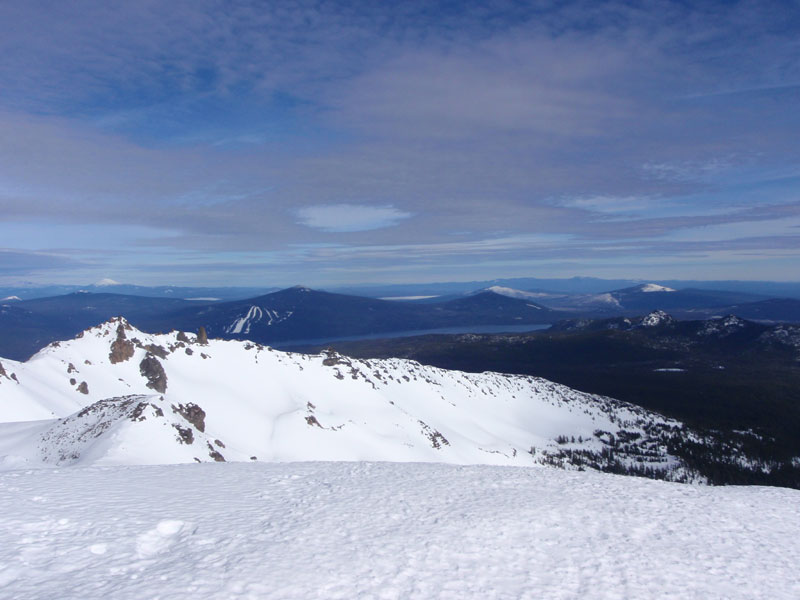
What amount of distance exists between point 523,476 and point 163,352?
316 ft

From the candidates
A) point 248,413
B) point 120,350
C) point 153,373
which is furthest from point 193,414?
point 120,350

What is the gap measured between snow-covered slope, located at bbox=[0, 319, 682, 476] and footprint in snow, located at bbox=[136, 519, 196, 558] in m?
25.2

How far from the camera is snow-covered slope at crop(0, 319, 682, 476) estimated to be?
140 ft

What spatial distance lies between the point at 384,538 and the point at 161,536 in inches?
217

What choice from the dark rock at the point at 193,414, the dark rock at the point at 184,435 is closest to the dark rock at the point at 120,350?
the dark rock at the point at 193,414

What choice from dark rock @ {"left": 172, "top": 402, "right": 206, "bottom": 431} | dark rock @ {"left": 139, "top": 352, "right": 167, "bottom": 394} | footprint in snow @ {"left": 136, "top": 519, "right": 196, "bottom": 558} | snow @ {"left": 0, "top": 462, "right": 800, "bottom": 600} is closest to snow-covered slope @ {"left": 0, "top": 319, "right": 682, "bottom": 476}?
dark rock @ {"left": 172, "top": 402, "right": 206, "bottom": 431}

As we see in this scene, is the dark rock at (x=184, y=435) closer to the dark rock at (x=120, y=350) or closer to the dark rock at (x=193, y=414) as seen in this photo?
the dark rock at (x=193, y=414)

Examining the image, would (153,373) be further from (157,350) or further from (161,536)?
(161,536)

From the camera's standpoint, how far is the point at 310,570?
31.1 ft

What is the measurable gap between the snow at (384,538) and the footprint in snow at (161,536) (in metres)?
0.04

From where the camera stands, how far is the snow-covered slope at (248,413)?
42.7 metres

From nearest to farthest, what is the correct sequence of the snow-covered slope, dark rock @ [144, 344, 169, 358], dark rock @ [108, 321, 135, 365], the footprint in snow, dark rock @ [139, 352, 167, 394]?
the footprint in snow
the snow-covered slope
dark rock @ [139, 352, 167, 394]
dark rock @ [108, 321, 135, 365]
dark rock @ [144, 344, 169, 358]

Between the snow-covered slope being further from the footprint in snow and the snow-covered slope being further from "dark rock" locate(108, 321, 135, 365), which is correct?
the footprint in snow

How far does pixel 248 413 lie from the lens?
274 ft
